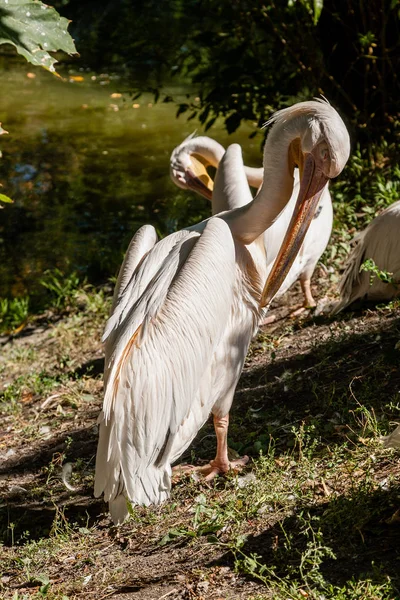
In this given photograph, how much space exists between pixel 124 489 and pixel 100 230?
5.14 metres

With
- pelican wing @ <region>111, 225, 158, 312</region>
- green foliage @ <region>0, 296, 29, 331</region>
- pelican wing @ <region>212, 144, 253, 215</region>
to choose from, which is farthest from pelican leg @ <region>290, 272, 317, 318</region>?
green foliage @ <region>0, 296, 29, 331</region>

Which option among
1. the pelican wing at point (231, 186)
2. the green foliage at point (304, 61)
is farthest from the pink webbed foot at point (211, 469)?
the green foliage at point (304, 61)

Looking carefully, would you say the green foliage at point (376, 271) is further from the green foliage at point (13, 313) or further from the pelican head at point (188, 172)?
the green foliage at point (13, 313)

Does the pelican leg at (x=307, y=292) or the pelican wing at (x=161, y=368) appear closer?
the pelican wing at (x=161, y=368)

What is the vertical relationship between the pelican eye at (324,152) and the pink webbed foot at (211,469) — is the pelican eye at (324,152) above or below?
above

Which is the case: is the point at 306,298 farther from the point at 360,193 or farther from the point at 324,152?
the point at 324,152

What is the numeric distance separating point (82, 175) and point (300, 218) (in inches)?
245

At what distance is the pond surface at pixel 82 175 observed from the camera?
7.51 meters

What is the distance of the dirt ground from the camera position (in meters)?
2.77

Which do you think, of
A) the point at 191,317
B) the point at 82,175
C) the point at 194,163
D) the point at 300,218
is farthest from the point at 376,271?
the point at 82,175

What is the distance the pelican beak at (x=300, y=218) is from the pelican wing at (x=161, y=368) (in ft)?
0.69

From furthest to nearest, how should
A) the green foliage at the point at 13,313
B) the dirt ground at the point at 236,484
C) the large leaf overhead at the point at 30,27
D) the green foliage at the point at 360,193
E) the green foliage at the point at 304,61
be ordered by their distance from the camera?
the green foliage at the point at 304,61 < the green foliage at the point at 13,313 < the green foliage at the point at 360,193 < the dirt ground at the point at 236,484 < the large leaf overhead at the point at 30,27

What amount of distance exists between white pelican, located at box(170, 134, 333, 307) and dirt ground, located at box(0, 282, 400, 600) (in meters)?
0.35

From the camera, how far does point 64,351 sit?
566cm
